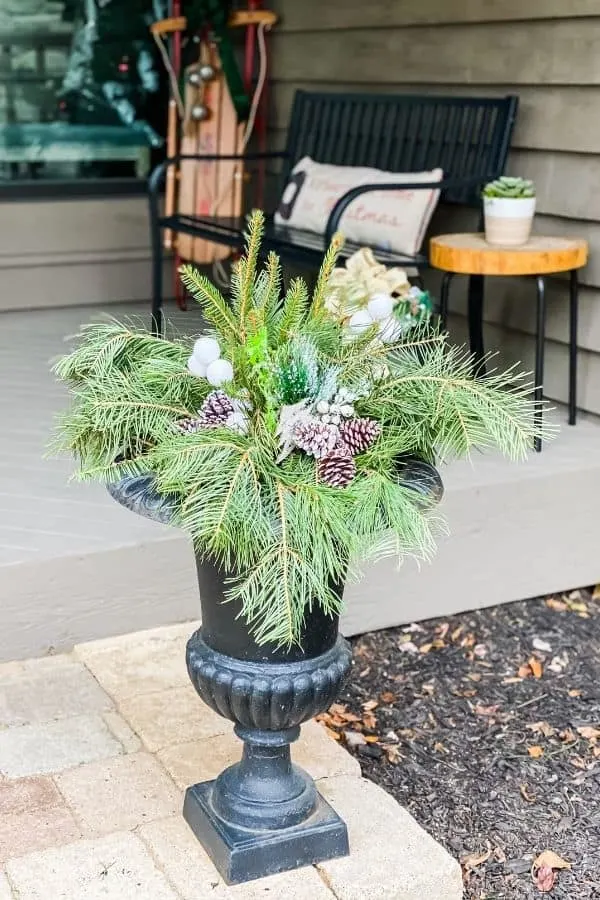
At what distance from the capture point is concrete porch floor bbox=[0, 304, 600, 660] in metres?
2.50

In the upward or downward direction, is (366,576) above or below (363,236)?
below

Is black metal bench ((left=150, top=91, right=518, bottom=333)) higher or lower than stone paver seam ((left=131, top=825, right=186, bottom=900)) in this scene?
higher

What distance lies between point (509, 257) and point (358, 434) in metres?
1.57

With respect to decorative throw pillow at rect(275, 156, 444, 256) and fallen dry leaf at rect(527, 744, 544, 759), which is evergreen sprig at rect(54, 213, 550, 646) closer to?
fallen dry leaf at rect(527, 744, 544, 759)

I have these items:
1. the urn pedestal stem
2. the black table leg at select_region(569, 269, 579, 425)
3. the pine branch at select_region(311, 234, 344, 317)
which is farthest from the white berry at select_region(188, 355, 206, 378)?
the black table leg at select_region(569, 269, 579, 425)

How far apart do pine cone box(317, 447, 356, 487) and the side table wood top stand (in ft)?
5.31

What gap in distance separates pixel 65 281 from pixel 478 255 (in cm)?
228

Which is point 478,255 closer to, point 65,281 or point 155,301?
point 155,301

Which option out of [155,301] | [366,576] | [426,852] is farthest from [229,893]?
[155,301]

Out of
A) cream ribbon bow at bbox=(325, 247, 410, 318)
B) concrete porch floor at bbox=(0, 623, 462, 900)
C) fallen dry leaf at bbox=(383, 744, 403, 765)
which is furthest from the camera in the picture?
cream ribbon bow at bbox=(325, 247, 410, 318)

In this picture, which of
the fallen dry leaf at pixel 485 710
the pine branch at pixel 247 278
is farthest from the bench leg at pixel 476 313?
the pine branch at pixel 247 278

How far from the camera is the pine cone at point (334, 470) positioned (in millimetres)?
1607

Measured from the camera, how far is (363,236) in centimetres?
382

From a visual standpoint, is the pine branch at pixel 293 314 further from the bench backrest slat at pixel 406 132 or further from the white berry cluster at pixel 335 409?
the bench backrest slat at pixel 406 132
